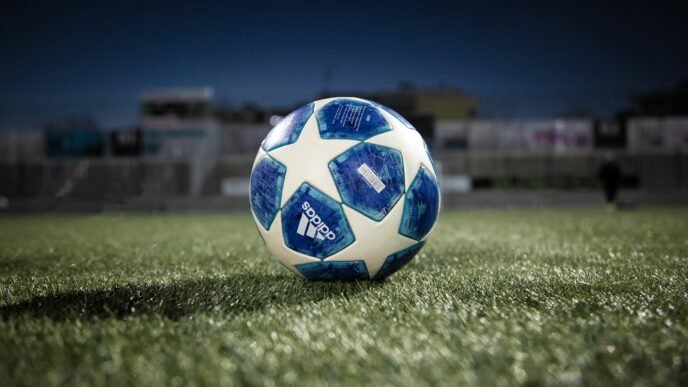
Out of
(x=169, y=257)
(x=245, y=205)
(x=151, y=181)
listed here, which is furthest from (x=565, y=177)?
(x=169, y=257)

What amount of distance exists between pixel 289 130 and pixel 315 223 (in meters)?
0.57

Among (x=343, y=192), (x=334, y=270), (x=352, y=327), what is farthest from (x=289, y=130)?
(x=352, y=327)

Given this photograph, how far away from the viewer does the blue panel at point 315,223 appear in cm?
252

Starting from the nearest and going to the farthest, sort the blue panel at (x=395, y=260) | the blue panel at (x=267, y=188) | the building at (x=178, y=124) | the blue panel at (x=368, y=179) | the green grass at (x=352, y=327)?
the green grass at (x=352, y=327), the blue panel at (x=368, y=179), the blue panel at (x=267, y=188), the blue panel at (x=395, y=260), the building at (x=178, y=124)

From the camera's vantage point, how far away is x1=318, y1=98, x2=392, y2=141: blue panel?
8.49 ft

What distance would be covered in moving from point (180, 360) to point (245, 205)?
855 inches

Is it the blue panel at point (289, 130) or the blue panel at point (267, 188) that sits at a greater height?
the blue panel at point (289, 130)

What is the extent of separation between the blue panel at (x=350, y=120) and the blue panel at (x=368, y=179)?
0.09 m

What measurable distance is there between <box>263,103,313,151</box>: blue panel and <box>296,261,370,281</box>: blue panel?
2.30 feet

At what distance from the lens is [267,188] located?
2.67m

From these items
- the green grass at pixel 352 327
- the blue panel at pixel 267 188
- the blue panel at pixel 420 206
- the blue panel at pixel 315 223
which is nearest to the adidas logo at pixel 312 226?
the blue panel at pixel 315 223

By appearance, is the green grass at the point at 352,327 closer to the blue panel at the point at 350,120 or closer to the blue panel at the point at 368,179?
the blue panel at the point at 368,179

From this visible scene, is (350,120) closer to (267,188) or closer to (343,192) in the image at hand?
(343,192)

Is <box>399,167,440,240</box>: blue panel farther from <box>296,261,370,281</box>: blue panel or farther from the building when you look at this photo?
the building
